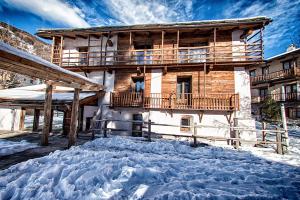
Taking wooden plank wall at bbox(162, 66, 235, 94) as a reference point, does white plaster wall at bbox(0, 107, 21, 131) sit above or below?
below

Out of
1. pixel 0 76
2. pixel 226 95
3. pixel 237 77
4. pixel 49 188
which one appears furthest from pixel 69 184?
pixel 0 76

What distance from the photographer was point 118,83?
14242 millimetres

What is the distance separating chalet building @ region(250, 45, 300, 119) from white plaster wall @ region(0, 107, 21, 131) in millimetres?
30125

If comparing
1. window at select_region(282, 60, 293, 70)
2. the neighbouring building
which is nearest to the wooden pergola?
the neighbouring building

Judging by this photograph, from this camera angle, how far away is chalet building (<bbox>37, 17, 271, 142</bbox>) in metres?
12.2

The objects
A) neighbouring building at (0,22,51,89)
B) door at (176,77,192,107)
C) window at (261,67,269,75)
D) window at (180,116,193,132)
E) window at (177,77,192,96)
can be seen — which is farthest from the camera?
window at (261,67,269,75)

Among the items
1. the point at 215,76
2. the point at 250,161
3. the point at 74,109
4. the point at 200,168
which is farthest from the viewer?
the point at 215,76

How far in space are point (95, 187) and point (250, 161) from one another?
20.4 ft

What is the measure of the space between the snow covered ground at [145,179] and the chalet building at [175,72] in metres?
6.34

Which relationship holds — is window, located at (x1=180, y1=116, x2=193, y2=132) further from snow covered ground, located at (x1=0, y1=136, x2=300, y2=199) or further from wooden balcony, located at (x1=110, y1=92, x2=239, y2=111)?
snow covered ground, located at (x1=0, y1=136, x2=300, y2=199)

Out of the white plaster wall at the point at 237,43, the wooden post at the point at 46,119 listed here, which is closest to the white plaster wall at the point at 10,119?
the wooden post at the point at 46,119

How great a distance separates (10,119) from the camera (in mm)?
12914

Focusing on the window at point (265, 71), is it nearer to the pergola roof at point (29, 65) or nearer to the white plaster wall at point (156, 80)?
the white plaster wall at point (156, 80)

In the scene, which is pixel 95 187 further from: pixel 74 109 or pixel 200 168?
pixel 74 109
